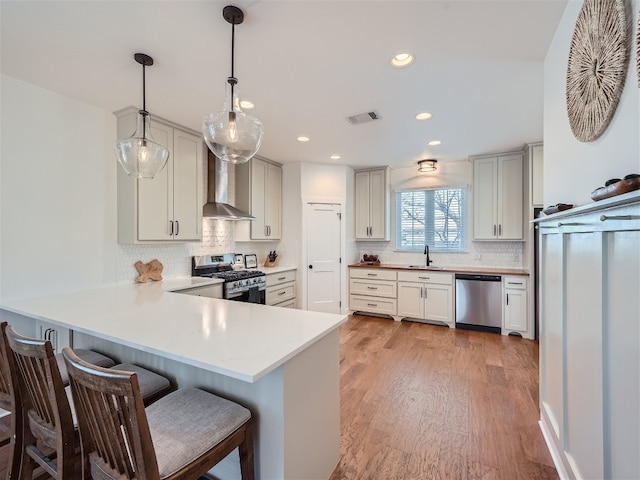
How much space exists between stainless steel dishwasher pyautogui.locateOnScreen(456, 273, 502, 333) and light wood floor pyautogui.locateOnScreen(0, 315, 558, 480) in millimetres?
361

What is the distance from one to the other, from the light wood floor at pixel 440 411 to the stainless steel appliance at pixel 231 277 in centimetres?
131

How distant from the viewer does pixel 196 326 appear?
59.5 inches

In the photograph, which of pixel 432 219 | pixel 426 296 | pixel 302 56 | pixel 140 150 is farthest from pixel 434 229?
pixel 140 150

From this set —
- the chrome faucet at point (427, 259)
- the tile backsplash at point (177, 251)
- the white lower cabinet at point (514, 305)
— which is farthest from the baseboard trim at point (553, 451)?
the tile backsplash at point (177, 251)

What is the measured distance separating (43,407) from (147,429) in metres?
0.72

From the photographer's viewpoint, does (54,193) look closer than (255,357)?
No

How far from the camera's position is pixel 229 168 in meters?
4.17

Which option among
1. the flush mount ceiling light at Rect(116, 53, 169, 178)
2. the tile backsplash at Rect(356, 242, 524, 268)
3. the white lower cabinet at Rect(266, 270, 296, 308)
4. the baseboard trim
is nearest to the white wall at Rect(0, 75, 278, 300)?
the flush mount ceiling light at Rect(116, 53, 169, 178)

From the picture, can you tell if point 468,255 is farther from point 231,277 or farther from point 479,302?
point 231,277

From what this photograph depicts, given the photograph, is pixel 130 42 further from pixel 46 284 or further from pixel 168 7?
pixel 46 284

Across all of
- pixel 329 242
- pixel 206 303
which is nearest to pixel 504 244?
pixel 329 242

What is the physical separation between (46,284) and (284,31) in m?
2.75

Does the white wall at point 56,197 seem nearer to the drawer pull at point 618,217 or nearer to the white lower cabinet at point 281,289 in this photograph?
the white lower cabinet at point 281,289

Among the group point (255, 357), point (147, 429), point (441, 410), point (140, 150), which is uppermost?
point (140, 150)
